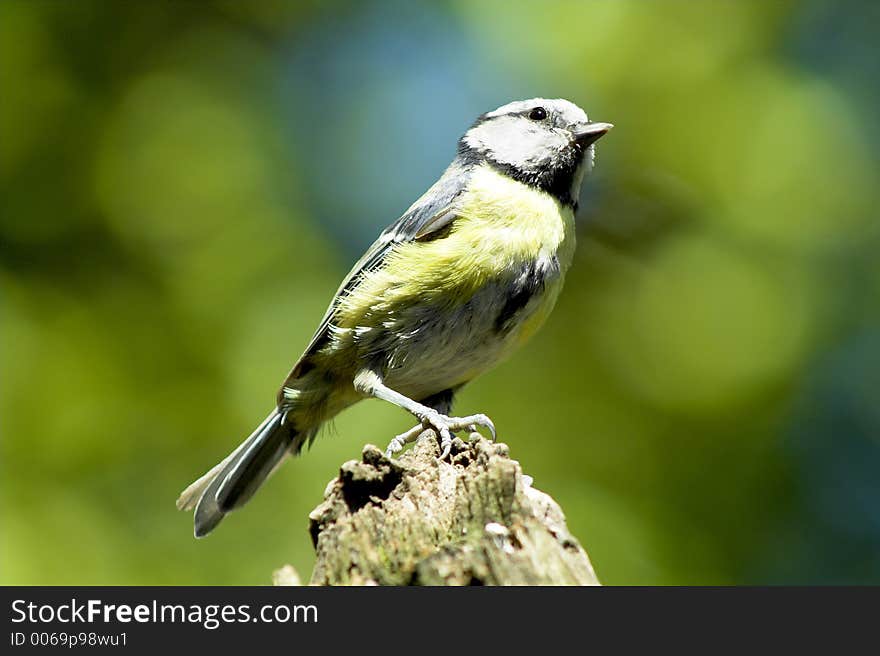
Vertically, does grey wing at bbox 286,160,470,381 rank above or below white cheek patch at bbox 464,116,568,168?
below

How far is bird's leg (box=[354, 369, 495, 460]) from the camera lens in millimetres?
3564

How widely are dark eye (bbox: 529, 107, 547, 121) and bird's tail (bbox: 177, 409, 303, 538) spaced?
74.4 inches

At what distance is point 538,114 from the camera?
14.7ft

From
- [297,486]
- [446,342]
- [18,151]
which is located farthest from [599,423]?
[18,151]

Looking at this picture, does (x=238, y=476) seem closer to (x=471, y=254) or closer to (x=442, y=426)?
(x=442, y=426)

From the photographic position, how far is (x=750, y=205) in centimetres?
445

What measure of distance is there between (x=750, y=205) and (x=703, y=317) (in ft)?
1.96

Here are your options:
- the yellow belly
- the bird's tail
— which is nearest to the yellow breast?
the yellow belly

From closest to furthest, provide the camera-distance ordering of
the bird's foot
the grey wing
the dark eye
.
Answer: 1. the bird's foot
2. the grey wing
3. the dark eye

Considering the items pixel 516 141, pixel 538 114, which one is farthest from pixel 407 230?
pixel 538 114

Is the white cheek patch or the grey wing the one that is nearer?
the grey wing

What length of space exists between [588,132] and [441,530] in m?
2.35

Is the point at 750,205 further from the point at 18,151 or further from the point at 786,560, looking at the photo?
the point at 18,151

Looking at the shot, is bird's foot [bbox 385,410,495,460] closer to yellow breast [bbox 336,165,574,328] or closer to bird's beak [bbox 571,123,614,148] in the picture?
yellow breast [bbox 336,165,574,328]
